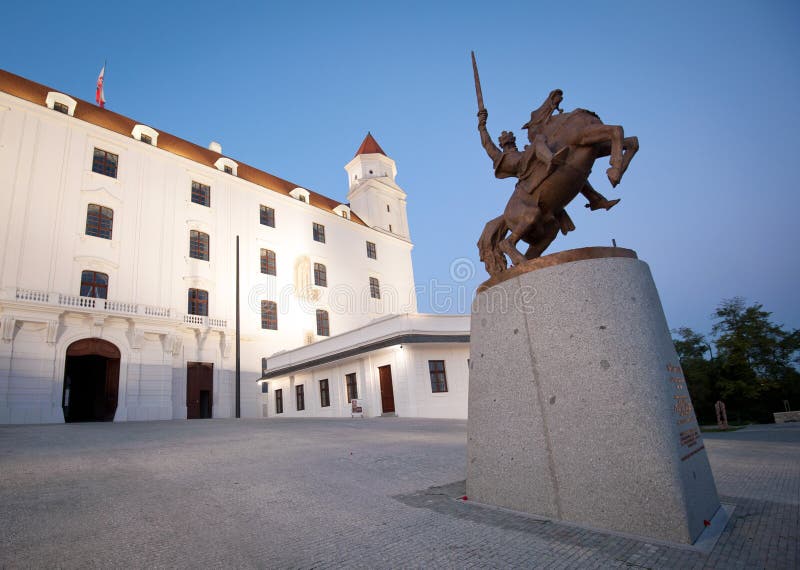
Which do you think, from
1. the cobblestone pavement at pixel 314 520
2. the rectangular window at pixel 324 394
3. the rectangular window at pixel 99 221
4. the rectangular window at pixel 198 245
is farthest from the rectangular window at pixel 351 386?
the cobblestone pavement at pixel 314 520

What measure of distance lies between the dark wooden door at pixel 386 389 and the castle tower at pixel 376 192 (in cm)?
2209

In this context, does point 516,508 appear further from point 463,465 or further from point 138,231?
point 138,231

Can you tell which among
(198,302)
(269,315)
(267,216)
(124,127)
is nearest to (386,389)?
(269,315)

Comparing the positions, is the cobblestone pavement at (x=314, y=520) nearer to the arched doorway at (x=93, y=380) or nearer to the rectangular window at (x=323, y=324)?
the arched doorway at (x=93, y=380)

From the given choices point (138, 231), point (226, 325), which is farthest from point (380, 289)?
point (138, 231)

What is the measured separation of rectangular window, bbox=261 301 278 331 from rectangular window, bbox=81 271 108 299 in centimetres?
911

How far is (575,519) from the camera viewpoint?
10.9ft

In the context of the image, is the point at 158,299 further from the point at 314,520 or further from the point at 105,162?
the point at 314,520

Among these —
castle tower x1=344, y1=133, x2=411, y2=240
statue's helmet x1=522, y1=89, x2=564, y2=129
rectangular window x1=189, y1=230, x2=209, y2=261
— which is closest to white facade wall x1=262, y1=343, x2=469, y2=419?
rectangular window x1=189, y1=230, x2=209, y2=261

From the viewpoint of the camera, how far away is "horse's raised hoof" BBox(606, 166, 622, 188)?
411 centimetres

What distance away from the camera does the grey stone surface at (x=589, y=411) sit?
311cm

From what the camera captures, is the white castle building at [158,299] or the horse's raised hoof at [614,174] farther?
the white castle building at [158,299]

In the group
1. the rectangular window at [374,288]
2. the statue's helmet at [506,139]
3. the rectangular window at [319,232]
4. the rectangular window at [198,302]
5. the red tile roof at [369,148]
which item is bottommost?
the statue's helmet at [506,139]

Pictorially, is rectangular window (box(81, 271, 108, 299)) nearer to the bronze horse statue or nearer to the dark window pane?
the dark window pane
